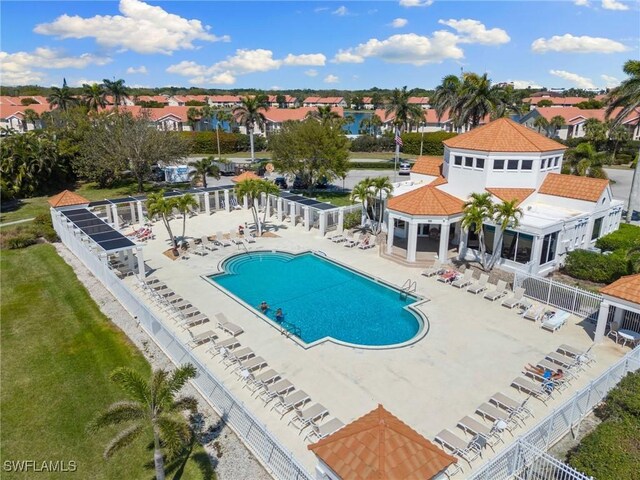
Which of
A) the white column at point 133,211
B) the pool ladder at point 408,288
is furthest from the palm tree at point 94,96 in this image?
the pool ladder at point 408,288

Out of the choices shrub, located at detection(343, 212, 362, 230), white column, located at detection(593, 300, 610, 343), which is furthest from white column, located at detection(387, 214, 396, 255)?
white column, located at detection(593, 300, 610, 343)

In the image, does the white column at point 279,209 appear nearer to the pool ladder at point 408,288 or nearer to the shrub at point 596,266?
the pool ladder at point 408,288

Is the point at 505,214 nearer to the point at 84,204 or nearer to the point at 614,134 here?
the point at 84,204

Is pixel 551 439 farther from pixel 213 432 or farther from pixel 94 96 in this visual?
pixel 94 96

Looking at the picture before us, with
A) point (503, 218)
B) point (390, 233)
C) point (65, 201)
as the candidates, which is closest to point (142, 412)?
point (390, 233)

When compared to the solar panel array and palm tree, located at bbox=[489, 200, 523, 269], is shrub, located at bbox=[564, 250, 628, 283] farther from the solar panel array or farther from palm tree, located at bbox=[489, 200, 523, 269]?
the solar panel array

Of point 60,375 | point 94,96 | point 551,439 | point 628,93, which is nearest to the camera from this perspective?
point 551,439
